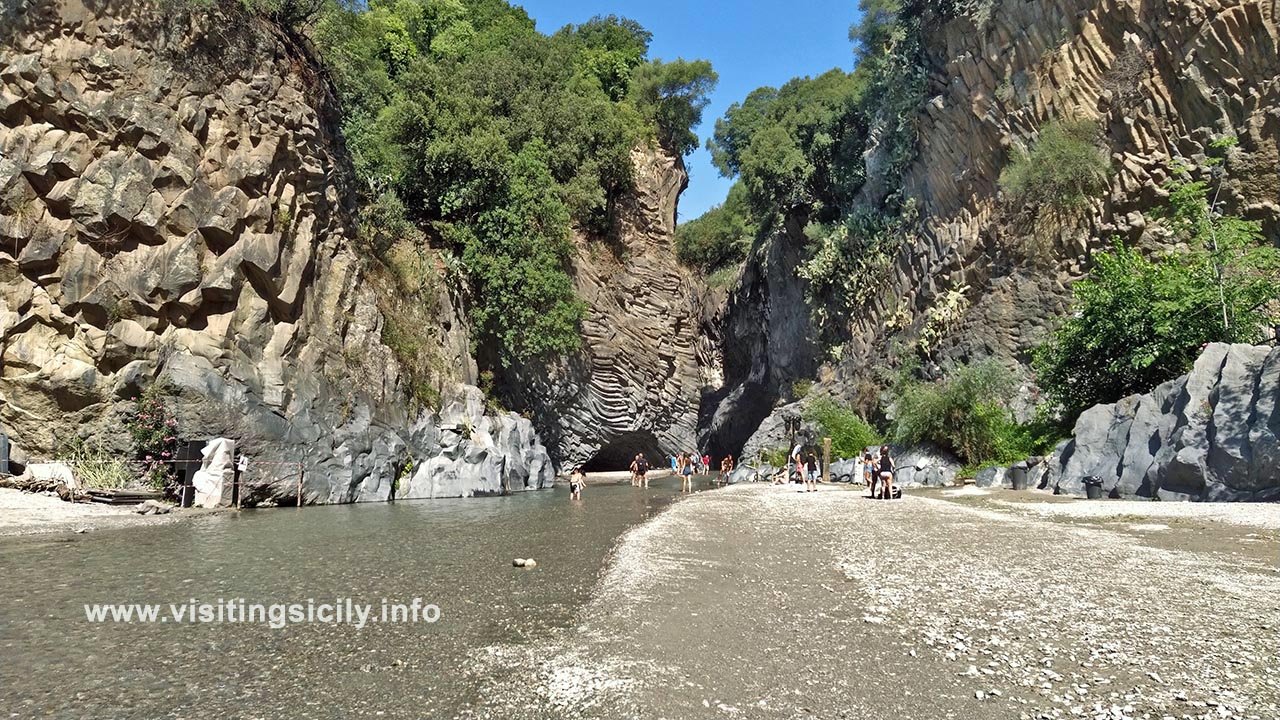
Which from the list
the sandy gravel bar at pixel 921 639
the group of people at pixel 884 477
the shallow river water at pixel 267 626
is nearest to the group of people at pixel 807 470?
the group of people at pixel 884 477

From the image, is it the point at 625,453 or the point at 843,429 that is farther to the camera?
the point at 625,453

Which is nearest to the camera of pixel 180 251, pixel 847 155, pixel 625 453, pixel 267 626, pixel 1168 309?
pixel 267 626

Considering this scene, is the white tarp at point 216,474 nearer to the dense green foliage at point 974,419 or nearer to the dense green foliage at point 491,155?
the dense green foliage at point 491,155

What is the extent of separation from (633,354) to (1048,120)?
2117 cm

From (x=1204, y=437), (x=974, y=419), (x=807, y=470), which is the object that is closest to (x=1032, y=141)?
(x=974, y=419)

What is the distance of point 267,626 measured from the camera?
5.16 meters

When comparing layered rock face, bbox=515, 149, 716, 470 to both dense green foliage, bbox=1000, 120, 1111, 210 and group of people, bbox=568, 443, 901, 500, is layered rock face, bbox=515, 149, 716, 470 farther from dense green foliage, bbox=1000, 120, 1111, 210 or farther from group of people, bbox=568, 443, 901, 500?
dense green foliage, bbox=1000, 120, 1111, 210

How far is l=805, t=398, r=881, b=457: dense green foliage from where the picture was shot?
27.8m

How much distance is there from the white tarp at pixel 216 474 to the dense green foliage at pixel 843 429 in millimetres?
21596

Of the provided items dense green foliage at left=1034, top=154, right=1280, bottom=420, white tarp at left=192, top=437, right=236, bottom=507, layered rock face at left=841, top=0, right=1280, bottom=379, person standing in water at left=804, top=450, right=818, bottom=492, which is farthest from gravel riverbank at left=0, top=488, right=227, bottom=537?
layered rock face at left=841, top=0, right=1280, bottom=379

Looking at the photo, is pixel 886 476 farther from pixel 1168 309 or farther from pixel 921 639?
pixel 921 639

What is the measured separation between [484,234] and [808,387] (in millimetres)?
17394

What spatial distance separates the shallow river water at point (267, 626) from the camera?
3.76 metres

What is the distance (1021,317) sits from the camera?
23406 millimetres
